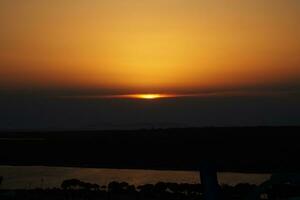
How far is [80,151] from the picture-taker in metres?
71.0

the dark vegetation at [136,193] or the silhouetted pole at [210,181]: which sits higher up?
the dark vegetation at [136,193]

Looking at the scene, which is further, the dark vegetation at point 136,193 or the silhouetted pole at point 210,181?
the dark vegetation at point 136,193

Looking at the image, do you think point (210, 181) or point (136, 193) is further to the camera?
point (136, 193)

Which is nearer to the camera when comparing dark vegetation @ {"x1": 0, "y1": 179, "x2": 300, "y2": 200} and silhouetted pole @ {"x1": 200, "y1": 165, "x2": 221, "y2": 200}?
silhouetted pole @ {"x1": 200, "y1": 165, "x2": 221, "y2": 200}

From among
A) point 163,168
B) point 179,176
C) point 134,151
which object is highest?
point 134,151

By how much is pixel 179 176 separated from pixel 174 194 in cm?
1548

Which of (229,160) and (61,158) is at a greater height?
(61,158)

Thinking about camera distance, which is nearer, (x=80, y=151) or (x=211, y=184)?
(x=211, y=184)

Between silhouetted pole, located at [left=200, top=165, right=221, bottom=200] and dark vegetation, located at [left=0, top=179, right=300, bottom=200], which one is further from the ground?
dark vegetation, located at [left=0, top=179, right=300, bottom=200]

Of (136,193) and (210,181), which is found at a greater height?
(136,193)

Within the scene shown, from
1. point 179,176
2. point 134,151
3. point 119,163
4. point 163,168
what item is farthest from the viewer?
Result: point 134,151

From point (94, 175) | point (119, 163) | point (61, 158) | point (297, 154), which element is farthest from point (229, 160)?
point (61, 158)

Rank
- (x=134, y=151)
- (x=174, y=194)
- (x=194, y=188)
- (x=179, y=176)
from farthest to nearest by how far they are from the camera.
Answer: (x=134, y=151) → (x=179, y=176) → (x=194, y=188) → (x=174, y=194)

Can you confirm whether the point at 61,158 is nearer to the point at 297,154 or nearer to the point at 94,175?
the point at 94,175
